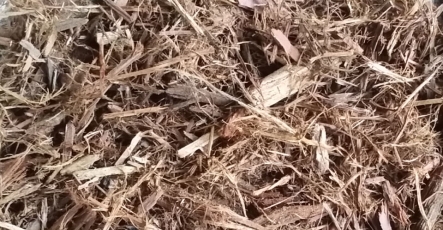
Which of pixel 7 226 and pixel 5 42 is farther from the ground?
pixel 5 42

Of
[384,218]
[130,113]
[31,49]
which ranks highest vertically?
[31,49]

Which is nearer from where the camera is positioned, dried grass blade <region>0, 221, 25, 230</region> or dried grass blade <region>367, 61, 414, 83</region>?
dried grass blade <region>0, 221, 25, 230</region>

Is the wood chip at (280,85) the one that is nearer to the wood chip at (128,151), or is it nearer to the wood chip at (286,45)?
the wood chip at (286,45)

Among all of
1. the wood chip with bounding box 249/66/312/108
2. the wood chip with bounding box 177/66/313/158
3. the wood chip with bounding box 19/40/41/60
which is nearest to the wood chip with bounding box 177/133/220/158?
the wood chip with bounding box 177/66/313/158

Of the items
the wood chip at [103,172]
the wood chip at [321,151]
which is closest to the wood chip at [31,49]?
the wood chip at [103,172]

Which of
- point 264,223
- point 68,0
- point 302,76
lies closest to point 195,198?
point 264,223

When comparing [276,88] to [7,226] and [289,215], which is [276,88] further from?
[7,226]

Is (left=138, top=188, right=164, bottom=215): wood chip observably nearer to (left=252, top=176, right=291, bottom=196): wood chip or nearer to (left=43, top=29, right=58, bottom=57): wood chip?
(left=252, top=176, right=291, bottom=196): wood chip

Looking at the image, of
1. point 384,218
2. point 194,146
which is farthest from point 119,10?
point 384,218

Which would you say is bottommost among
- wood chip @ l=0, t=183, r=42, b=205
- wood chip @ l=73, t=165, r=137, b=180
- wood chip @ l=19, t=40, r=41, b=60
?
wood chip @ l=0, t=183, r=42, b=205
